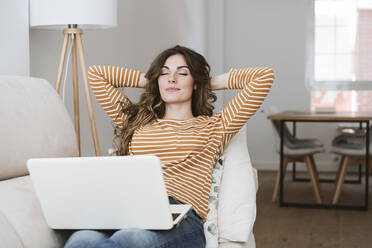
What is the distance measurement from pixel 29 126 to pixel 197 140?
557 mm

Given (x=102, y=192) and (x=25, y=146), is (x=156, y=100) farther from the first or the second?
(x=102, y=192)

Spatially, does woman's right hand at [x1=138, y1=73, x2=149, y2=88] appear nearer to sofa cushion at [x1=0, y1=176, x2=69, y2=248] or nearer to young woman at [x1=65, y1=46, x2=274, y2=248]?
young woman at [x1=65, y1=46, x2=274, y2=248]

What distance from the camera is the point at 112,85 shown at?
209cm

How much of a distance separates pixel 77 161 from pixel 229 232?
0.63 m

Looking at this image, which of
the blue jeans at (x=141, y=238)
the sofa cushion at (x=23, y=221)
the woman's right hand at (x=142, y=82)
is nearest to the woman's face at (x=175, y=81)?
the woman's right hand at (x=142, y=82)

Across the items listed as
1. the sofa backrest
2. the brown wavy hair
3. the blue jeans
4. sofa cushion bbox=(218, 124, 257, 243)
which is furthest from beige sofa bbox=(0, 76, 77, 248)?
sofa cushion bbox=(218, 124, 257, 243)

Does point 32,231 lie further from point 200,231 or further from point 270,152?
point 270,152

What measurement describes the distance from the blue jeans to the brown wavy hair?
52 centimetres

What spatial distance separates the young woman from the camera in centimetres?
172

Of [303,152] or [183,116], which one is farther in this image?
[303,152]

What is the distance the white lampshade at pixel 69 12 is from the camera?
2.18 m

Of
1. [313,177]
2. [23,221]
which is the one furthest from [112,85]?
[313,177]

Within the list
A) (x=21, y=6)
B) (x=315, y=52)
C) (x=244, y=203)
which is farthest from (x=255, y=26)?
(x=244, y=203)

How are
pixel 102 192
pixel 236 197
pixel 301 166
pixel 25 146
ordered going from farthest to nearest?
1. pixel 301 166
2. pixel 236 197
3. pixel 25 146
4. pixel 102 192
